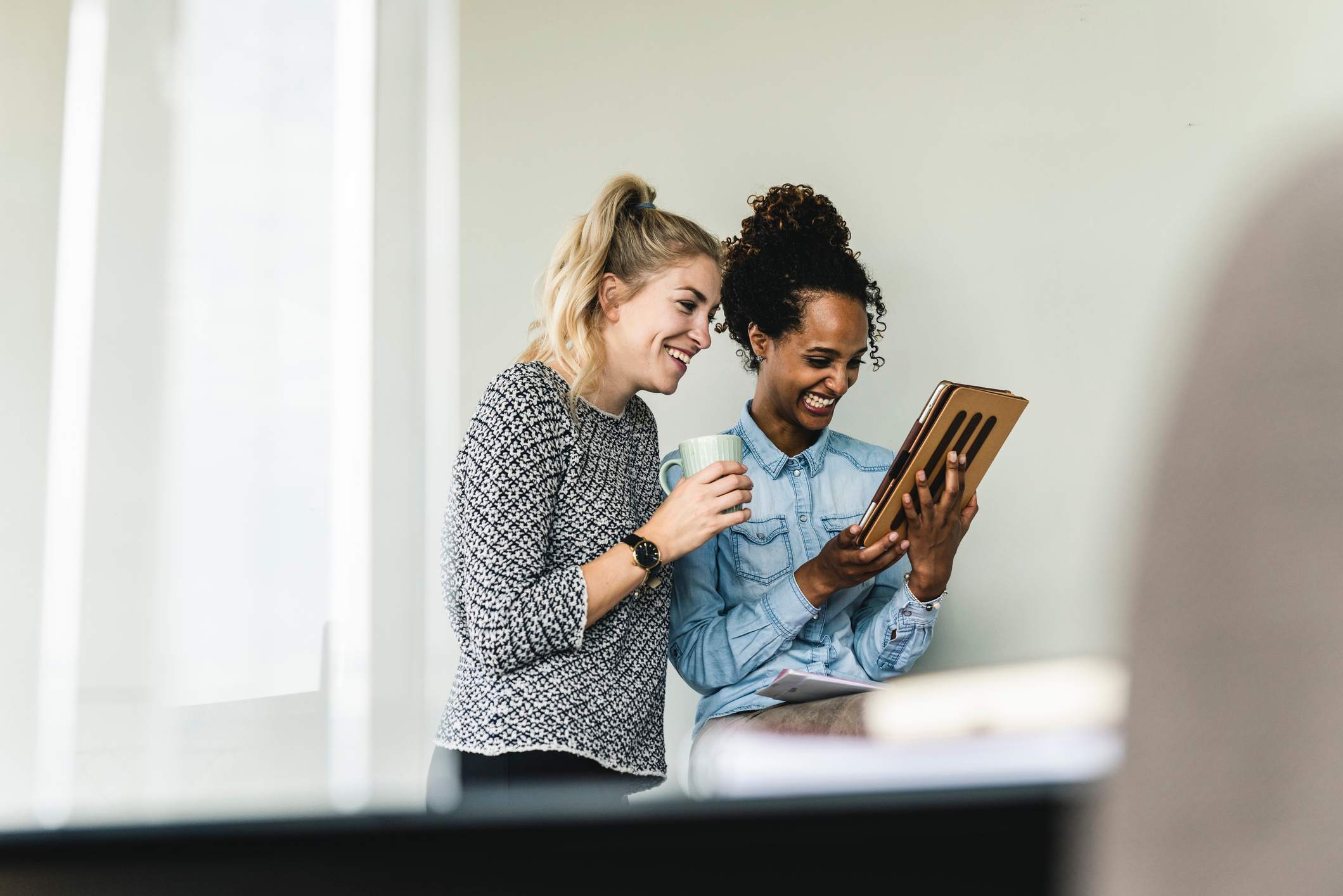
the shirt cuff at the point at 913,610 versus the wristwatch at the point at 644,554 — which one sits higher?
the wristwatch at the point at 644,554

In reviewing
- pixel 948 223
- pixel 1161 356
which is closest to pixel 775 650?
pixel 948 223

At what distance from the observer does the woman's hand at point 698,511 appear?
1402mm

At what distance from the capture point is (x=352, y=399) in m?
2.54

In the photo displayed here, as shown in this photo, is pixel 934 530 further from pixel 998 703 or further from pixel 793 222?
pixel 998 703

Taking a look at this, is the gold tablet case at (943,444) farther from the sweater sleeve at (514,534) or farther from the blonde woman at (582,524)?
the sweater sleeve at (514,534)

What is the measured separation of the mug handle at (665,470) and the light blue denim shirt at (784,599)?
84mm

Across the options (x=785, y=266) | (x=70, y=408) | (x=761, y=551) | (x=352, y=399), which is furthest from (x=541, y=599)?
(x=70, y=408)

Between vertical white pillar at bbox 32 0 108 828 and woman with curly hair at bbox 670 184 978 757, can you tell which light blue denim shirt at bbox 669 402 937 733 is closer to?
woman with curly hair at bbox 670 184 978 757

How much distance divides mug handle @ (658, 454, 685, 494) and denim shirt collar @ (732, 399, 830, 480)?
20 centimetres

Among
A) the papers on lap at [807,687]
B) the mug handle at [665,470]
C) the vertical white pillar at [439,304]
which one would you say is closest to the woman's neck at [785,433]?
the mug handle at [665,470]

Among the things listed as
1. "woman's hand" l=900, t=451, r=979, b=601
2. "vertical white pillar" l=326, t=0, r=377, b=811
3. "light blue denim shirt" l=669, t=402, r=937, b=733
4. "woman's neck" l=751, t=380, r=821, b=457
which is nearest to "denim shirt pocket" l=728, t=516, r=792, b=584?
"light blue denim shirt" l=669, t=402, r=937, b=733

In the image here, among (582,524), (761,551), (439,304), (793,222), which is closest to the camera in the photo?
(582,524)

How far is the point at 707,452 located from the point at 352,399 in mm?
1306

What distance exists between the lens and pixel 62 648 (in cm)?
243
